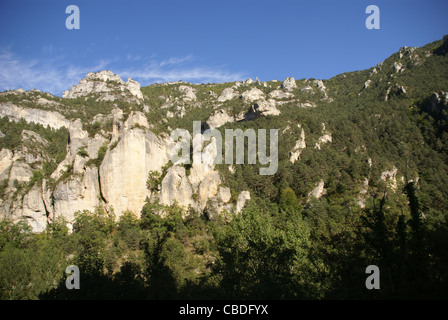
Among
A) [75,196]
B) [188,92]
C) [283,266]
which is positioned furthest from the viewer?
[188,92]

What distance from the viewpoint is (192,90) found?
13538 centimetres

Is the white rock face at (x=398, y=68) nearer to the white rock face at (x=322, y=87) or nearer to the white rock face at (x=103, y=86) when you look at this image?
the white rock face at (x=322, y=87)

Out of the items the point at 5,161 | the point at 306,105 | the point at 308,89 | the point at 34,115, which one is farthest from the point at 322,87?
the point at 5,161

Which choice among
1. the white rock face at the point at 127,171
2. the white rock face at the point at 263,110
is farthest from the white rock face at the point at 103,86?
the white rock face at the point at 127,171

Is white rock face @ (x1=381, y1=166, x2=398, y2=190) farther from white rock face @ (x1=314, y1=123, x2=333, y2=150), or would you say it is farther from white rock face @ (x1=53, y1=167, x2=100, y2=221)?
white rock face @ (x1=53, y1=167, x2=100, y2=221)

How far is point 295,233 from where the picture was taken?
20688 mm

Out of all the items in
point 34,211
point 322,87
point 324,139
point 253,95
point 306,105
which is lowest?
point 34,211

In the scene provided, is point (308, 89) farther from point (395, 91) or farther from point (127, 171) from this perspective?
point (127, 171)

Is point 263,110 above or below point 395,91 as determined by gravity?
below

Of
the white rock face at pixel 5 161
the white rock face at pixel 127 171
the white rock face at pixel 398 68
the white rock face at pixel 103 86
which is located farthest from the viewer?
the white rock face at pixel 398 68

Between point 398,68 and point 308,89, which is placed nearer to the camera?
point 398,68

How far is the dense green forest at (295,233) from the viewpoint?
13609 mm
